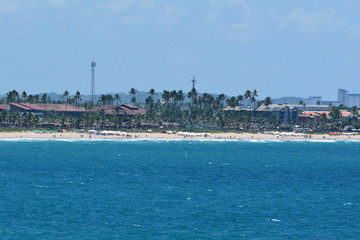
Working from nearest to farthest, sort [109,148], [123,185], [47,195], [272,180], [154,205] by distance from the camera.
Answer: [154,205] → [47,195] → [123,185] → [272,180] → [109,148]

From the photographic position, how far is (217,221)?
6494 cm

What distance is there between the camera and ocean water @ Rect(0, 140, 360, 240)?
6081 cm

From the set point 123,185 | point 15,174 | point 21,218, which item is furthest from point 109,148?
point 21,218

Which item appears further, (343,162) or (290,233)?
(343,162)

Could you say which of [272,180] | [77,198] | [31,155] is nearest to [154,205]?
[77,198]

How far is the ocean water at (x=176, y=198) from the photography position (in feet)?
200

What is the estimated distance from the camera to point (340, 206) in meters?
74.3

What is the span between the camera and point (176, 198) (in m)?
77.9

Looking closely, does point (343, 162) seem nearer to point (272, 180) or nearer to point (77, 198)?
point (272, 180)

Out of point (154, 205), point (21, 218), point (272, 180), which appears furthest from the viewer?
point (272, 180)

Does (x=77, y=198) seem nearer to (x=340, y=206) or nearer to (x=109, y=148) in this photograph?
(x=340, y=206)

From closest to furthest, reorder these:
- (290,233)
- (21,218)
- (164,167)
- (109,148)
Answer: (290,233) < (21,218) < (164,167) < (109,148)

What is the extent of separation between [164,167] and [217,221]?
5168 cm

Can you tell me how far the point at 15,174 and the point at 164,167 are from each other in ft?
85.0
